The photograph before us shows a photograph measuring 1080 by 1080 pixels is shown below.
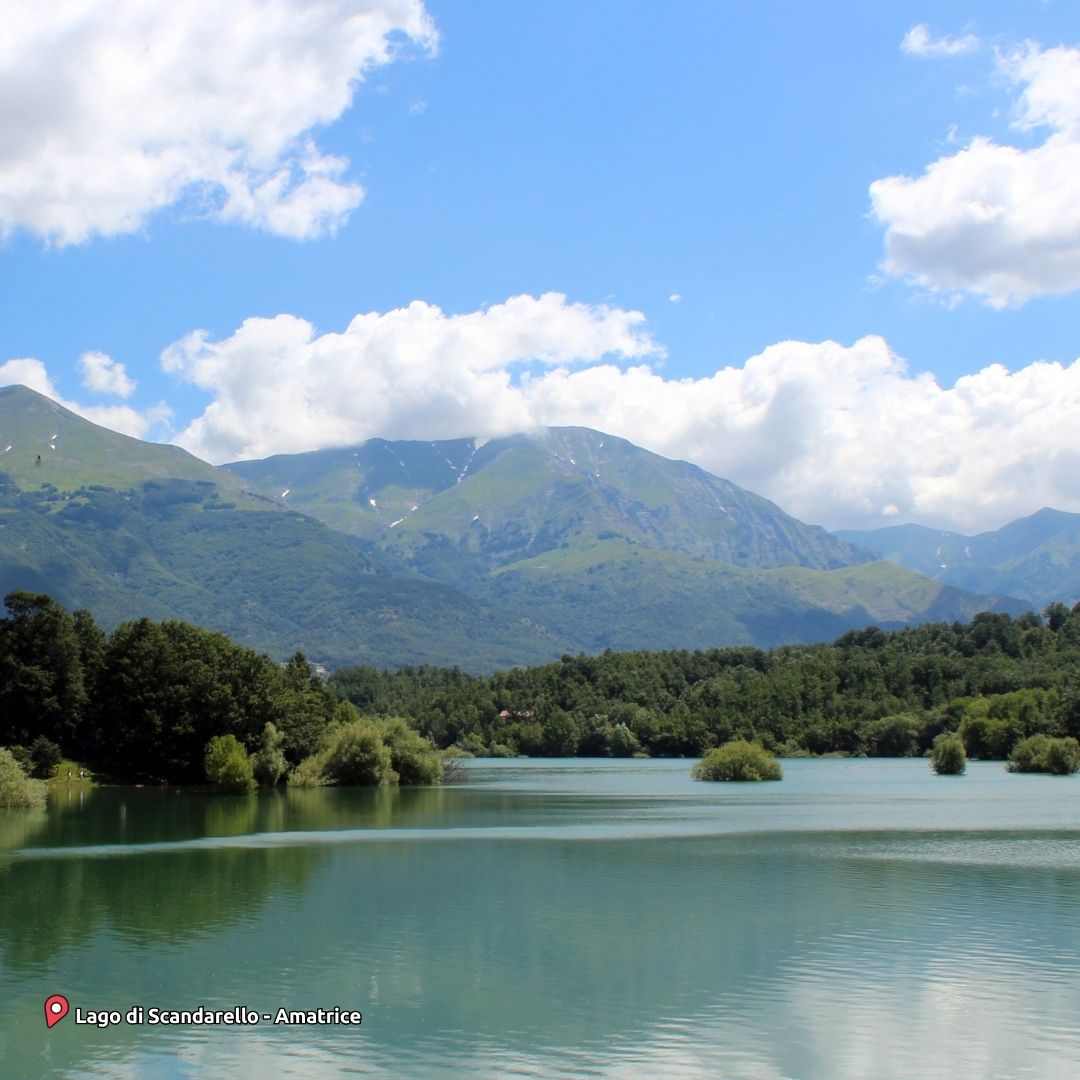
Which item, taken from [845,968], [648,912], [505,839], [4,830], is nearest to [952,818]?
[505,839]

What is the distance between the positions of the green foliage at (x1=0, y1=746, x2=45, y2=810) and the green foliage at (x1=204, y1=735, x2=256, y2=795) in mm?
15287

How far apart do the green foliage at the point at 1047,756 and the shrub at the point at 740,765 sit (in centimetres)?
2329

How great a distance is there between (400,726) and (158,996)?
7986 cm

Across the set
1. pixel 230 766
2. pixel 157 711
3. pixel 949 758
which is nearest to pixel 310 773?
pixel 230 766

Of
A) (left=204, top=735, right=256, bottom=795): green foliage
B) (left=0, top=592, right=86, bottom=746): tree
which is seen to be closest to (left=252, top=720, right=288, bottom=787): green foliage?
(left=204, top=735, right=256, bottom=795): green foliage

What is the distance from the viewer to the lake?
24.1 meters

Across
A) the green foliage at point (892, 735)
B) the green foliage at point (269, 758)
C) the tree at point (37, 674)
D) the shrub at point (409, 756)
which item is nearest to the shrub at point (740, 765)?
the shrub at point (409, 756)

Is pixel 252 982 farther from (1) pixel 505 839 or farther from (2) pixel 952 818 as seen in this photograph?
(2) pixel 952 818

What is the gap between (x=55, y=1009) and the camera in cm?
2678

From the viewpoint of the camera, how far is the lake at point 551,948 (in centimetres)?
2414

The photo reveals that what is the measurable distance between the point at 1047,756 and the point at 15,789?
89.4 meters

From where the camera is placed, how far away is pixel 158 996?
28.4 meters

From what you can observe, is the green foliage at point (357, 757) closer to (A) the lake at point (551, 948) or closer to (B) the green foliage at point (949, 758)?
(A) the lake at point (551, 948)

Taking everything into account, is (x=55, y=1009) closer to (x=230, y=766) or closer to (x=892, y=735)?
(x=230, y=766)
